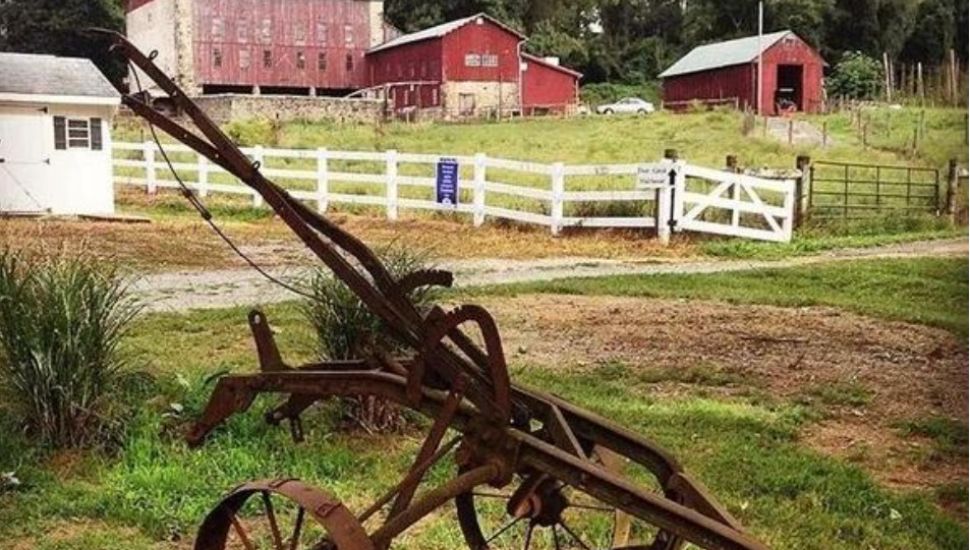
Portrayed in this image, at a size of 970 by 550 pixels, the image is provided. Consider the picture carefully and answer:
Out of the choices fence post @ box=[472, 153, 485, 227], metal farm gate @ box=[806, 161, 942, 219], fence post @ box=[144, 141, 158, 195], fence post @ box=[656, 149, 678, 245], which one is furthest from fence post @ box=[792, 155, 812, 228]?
fence post @ box=[144, 141, 158, 195]

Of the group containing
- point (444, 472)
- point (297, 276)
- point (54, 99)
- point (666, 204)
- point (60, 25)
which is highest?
point (60, 25)

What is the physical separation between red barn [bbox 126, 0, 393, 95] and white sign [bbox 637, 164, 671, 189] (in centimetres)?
73

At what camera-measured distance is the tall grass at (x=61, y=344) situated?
1935 millimetres

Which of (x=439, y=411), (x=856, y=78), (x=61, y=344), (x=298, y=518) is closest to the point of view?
(x=439, y=411)

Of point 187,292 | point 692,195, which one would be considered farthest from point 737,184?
Result: point 187,292

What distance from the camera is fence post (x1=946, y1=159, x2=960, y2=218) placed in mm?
1541

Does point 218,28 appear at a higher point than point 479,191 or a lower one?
higher

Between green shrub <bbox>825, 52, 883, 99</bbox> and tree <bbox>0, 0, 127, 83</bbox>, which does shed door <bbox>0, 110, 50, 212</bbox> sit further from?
green shrub <bbox>825, 52, 883, 99</bbox>

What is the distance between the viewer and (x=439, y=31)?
192 centimetres

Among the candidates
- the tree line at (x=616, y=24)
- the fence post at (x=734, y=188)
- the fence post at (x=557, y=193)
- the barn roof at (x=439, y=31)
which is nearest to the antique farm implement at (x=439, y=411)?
the tree line at (x=616, y=24)

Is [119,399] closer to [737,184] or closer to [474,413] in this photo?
[474,413]

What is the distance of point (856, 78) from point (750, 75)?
0.20 metres

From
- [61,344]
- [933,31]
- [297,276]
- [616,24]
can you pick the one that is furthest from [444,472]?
[933,31]

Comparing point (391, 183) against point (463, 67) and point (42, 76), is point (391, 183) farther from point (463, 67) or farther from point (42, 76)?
point (42, 76)
